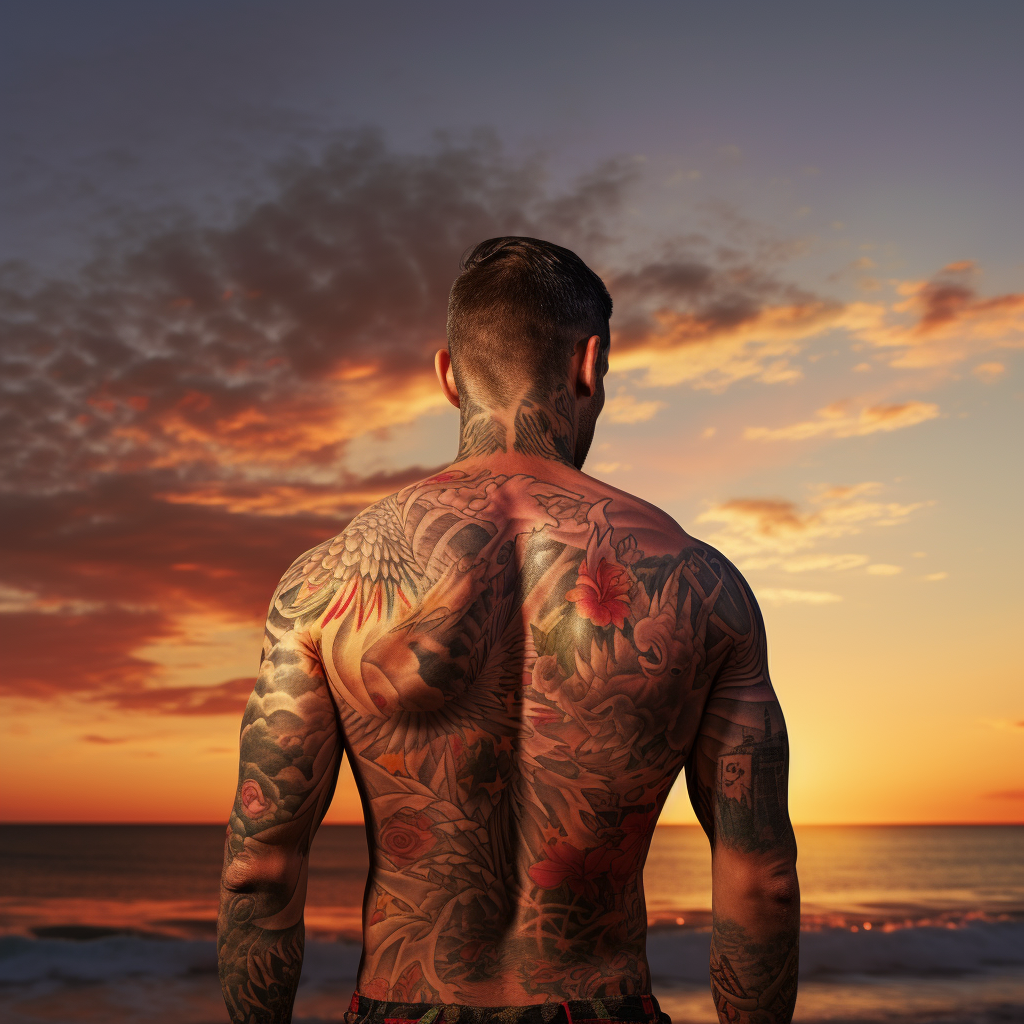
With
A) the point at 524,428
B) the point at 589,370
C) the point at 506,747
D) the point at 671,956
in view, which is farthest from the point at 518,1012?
the point at 671,956

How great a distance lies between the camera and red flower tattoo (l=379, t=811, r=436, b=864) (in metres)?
2.45

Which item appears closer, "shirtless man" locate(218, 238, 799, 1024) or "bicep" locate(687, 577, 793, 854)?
"shirtless man" locate(218, 238, 799, 1024)

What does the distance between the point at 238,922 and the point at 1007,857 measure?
82.2m

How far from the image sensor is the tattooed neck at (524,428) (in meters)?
2.75

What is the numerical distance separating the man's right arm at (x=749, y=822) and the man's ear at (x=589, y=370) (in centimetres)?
76

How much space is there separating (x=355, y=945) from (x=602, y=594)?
2612cm

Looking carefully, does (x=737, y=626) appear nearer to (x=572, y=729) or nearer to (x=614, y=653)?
(x=614, y=653)

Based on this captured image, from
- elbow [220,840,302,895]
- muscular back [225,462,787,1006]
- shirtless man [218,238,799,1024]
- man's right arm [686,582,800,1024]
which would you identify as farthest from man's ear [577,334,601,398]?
elbow [220,840,302,895]

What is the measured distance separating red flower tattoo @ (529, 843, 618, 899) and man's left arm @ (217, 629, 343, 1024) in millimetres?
597

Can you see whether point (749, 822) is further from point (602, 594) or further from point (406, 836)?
point (406, 836)

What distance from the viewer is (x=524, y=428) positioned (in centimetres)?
277

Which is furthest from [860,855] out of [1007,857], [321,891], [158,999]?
[158,999]

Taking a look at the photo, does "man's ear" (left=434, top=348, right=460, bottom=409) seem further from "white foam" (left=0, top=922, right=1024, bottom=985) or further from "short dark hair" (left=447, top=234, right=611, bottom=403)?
"white foam" (left=0, top=922, right=1024, bottom=985)

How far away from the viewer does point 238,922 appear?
2578 millimetres
